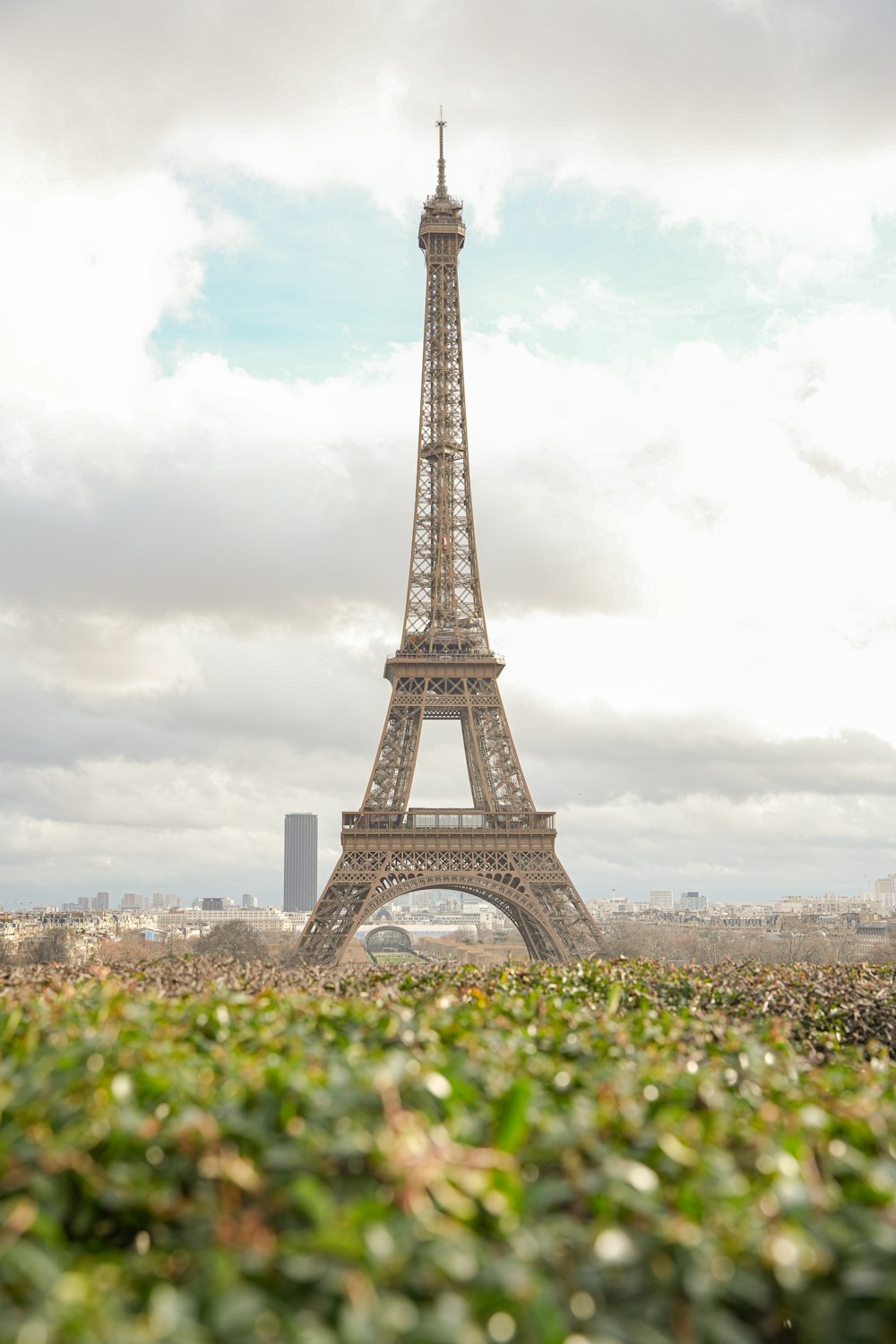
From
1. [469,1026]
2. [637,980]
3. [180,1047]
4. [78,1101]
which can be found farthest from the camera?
[637,980]

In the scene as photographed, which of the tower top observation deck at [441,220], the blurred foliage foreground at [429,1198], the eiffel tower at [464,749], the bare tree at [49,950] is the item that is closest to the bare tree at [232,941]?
the bare tree at [49,950]

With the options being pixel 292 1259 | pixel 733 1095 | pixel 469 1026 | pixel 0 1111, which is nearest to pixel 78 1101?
pixel 0 1111

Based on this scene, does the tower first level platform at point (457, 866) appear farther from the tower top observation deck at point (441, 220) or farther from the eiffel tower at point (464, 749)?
the tower top observation deck at point (441, 220)

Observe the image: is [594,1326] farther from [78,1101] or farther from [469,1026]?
[469,1026]

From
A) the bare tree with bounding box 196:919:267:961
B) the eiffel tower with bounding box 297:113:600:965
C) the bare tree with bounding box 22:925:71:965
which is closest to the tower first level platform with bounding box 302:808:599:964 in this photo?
the eiffel tower with bounding box 297:113:600:965

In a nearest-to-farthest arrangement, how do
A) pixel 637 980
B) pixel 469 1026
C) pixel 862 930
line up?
pixel 469 1026, pixel 637 980, pixel 862 930

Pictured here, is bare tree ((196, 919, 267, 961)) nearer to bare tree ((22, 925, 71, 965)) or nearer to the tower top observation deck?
bare tree ((22, 925, 71, 965))

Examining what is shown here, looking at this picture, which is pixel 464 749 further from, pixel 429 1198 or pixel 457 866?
pixel 429 1198
